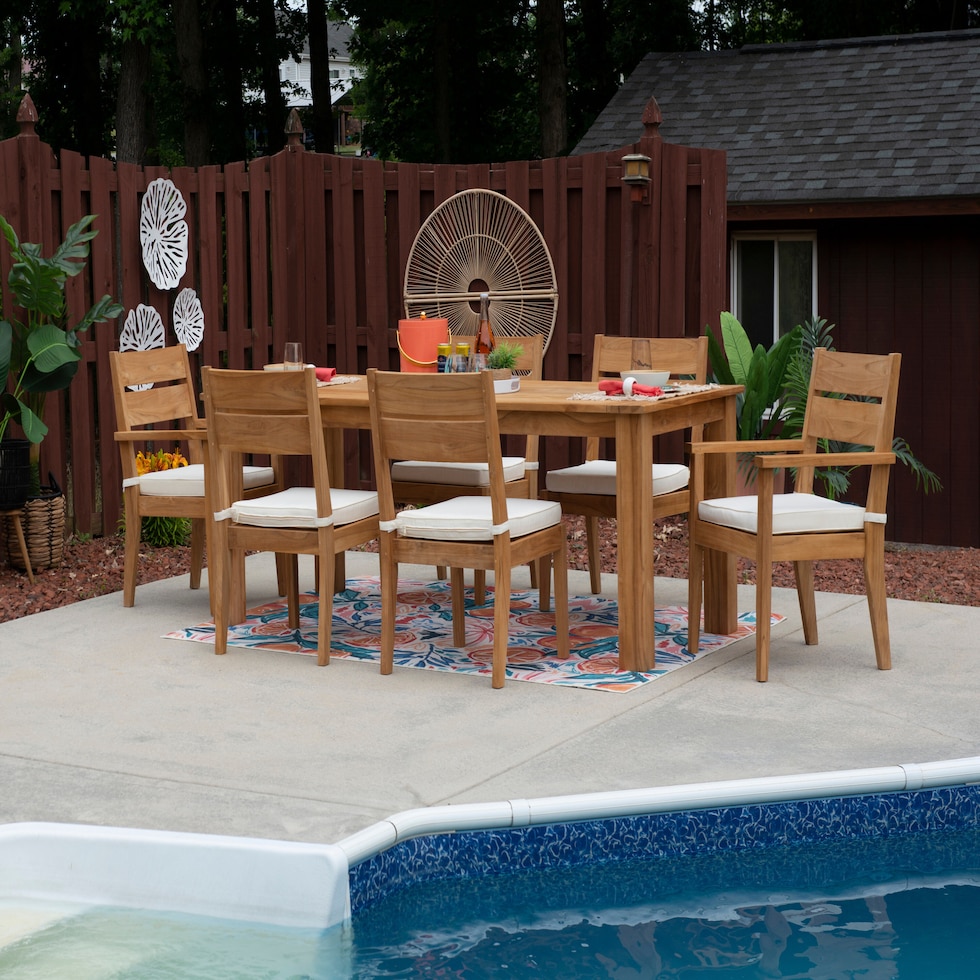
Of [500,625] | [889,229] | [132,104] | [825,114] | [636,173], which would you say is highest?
[132,104]

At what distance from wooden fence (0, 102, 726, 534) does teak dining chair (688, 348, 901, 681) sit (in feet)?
8.10

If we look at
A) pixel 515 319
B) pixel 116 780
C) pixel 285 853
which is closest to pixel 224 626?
pixel 116 780

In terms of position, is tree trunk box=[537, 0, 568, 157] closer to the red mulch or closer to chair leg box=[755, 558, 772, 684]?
the red mulch

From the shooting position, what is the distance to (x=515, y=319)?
8.16 meters

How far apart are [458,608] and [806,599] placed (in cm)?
129

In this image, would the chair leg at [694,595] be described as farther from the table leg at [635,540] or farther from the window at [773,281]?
the window at [773,281]

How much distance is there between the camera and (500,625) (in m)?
4.91

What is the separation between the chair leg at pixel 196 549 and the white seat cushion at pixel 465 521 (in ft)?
5.00

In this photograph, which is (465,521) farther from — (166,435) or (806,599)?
(166,435)

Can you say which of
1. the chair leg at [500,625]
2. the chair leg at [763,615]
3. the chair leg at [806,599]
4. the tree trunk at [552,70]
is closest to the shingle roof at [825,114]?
the tree trunk at [552,70]

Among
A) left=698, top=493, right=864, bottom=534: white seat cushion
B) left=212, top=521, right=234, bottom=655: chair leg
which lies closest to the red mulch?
left=212, top=521, right=234, bottom=655: chair leg

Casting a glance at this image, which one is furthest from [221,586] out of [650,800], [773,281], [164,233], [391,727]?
[773,281]

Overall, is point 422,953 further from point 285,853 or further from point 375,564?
point 375,564

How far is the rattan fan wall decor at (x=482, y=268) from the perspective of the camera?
8.10m
